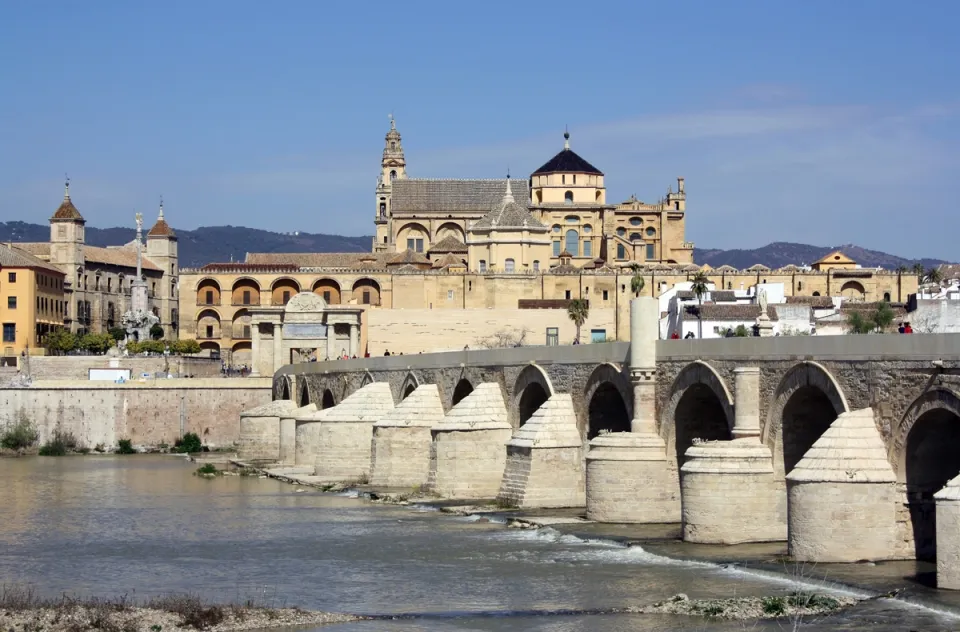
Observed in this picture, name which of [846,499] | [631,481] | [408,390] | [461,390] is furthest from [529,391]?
[846,499]

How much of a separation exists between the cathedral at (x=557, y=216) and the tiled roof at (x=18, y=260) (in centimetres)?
2374

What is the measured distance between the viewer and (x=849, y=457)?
86.7 feet

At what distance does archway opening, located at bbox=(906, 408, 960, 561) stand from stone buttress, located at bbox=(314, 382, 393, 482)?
28265 millimetres

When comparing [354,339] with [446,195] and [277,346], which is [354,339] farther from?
[446,195]

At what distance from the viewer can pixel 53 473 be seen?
6000 centimetres

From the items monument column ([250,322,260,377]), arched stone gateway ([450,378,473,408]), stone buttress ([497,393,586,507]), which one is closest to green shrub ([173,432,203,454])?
monument column ([250,322,260,377])

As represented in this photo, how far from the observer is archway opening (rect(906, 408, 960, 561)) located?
26.6m

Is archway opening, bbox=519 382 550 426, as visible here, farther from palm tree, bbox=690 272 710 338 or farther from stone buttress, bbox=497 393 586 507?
palm tree, bbox=690 272 710 338

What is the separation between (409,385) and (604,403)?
48.5ft

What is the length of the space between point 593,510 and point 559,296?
6426 centimetres

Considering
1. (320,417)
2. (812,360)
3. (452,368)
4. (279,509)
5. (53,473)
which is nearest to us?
(812,360)

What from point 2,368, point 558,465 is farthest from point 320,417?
point 2,368

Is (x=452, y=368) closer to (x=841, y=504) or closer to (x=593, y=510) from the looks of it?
(x=593, y=510)

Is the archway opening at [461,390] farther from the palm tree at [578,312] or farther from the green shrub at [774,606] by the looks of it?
the palm tree at [578,312]
